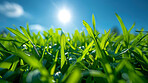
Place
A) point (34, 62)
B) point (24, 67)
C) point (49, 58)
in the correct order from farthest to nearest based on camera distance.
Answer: point (49, 58) → point (24, 67) → point (34, 62)

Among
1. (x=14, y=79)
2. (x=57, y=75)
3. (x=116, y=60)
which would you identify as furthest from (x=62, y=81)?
(x=116, y=60)

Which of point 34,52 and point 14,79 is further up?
point 34,52

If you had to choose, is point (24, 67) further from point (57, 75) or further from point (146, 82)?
point (146, 82)

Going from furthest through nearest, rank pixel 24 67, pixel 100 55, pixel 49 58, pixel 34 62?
1. pixel 49 58
2. pixel 24 67
3. pixel 100 55
4. pixel 34 62

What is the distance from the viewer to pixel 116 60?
1.67ft

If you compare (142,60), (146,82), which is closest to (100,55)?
(146,82)

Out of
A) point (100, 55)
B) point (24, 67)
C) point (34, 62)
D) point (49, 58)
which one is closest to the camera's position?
point (34, 62)

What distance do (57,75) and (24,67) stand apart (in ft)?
0.57

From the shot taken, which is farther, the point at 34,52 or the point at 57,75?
the point at 34,52

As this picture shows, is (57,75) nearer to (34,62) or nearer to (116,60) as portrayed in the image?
(34,62)

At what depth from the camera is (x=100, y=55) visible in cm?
32

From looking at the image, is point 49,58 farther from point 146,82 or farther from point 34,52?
point 146,82

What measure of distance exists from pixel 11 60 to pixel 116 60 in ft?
1.63

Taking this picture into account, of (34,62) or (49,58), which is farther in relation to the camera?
(49,58)
